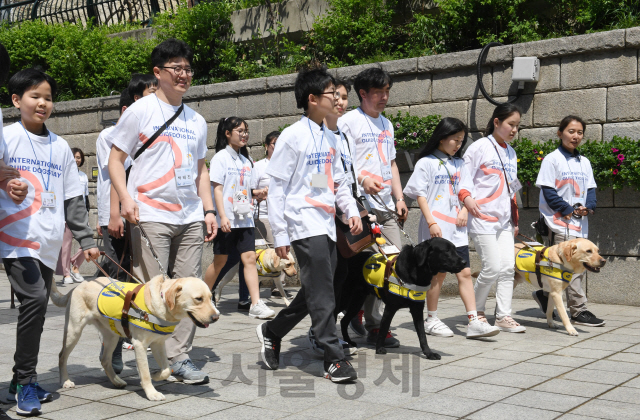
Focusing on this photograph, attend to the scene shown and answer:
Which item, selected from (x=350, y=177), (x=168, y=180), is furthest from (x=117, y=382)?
(x=350, y=177)

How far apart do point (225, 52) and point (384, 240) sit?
7.19 m

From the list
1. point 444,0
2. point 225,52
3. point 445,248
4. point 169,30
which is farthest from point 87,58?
point 445,248

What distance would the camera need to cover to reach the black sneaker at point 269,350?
5.08 m

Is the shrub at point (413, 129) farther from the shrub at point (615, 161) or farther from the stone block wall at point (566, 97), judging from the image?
the shrub at point (615, 161)

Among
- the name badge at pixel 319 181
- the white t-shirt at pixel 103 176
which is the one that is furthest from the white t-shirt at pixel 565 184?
the white t-shirt at pixel 103 176

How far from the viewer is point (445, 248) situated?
532 centimetres

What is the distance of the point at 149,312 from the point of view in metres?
4.25

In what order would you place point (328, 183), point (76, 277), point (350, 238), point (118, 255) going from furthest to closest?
point (76, 277) < point (118, 255) < point (350, 238) < point (328, 183)

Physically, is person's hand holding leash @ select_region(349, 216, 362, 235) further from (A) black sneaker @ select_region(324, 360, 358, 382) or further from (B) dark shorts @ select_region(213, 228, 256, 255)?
(B) dark shorts @ select_region(213, 228, 256, 255)

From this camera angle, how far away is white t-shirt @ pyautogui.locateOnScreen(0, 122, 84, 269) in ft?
13.5

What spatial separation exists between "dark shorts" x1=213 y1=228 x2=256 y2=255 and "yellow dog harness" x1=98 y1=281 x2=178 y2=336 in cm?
300

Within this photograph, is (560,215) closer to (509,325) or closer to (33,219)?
(509,325)

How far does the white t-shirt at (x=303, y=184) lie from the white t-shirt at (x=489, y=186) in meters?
1.90

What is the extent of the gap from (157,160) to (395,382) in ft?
7.12
